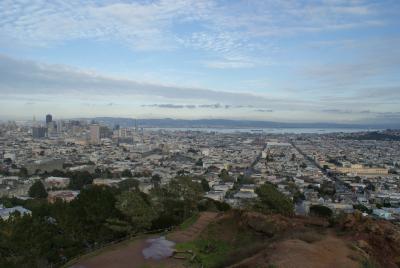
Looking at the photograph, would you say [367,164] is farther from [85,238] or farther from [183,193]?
[85,238]

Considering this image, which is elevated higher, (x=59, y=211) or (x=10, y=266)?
(x=59, y=211)

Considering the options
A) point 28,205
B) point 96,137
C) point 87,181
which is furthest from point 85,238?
point 96,137

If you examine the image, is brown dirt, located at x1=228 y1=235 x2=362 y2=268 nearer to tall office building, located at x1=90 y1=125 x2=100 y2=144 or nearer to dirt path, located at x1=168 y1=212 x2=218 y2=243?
dirt path, located at x1=168 y1=212 x2=218 y2=243

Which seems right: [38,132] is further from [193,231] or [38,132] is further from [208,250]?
[208,250]

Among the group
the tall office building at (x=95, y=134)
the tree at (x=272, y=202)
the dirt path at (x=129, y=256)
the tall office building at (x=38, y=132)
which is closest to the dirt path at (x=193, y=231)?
the dirt path at (x=129, y=256)

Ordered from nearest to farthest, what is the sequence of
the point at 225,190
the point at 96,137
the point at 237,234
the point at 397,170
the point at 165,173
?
the point at 237,234 < the point at 225,190 < the point at 165,173 < the point at 397,170 < the point at 96,137

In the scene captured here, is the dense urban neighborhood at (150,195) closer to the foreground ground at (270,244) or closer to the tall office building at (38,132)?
the foreground ground at (270,244)
